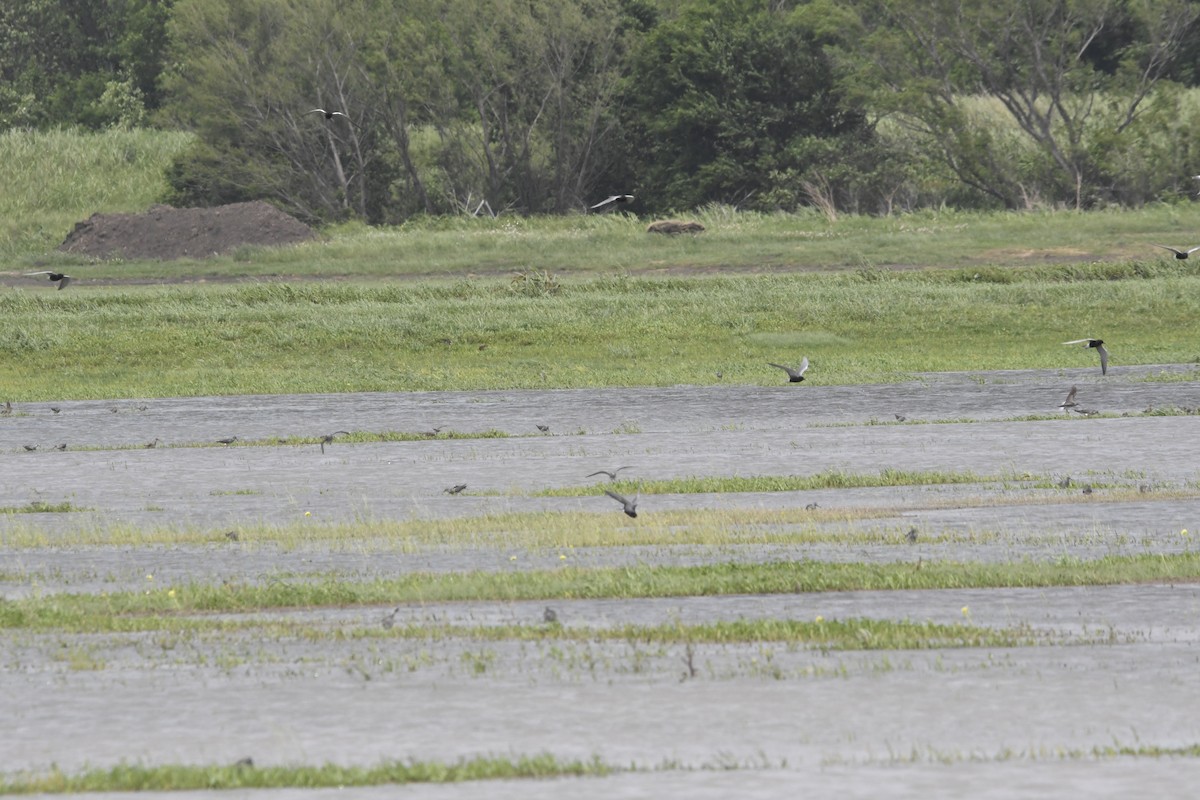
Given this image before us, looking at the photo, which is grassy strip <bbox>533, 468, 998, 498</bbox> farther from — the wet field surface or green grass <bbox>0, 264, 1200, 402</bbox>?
green grass <bbox>0, 264, 1200, 402</bbox>

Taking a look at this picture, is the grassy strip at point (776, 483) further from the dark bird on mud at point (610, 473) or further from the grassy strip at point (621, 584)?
the grassy strip at point (621, 584)

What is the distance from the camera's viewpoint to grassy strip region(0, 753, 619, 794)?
27.5ft

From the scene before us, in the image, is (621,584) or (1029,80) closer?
(621,584)

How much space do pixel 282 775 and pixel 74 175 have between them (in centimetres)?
6254

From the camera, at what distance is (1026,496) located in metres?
17.2

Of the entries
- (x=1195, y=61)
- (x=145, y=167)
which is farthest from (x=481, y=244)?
(x=1195, y=61)

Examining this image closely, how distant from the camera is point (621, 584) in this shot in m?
13.1

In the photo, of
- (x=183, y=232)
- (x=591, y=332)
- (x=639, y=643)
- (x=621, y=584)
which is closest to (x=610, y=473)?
(x=621, y=584)

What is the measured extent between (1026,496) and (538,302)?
22094 mm

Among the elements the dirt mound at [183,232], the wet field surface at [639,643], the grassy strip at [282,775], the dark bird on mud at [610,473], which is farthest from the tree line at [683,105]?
the grassy strip at [282,775]

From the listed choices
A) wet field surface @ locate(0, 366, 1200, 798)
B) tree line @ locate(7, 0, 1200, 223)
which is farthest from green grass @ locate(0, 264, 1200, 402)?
tree line @ locate(7, 0, 1200, 223)

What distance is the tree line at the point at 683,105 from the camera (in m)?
54.8

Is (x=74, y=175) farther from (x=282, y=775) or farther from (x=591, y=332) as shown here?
(x=282, y=775)

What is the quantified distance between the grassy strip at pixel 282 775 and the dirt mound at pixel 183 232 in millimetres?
44217
